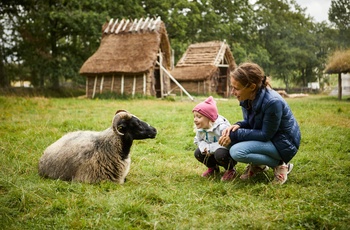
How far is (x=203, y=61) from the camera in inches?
1156

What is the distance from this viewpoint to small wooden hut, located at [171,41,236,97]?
28297 mm

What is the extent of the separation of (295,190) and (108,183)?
8.25ft

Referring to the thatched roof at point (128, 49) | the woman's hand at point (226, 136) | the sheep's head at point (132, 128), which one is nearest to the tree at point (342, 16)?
the thatched roof at point (128, 49)

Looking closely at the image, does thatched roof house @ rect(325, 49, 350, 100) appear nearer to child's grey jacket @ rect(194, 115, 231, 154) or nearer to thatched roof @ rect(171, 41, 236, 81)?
thatched roof @ rect(171, 41, 236, 81)

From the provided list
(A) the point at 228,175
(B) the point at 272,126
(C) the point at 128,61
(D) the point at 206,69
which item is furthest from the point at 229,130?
(D) the point at 206,69

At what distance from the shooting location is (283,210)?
11.3 feet

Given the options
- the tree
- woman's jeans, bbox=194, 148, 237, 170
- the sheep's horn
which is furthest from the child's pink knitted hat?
the tree

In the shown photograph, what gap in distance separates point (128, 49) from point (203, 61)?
9.62 metres

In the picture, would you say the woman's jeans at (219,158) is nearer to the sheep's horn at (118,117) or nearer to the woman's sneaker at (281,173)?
the woman's sneaker at (281,173)

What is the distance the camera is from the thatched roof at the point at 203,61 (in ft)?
92.1

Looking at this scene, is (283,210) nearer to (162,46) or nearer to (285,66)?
(162,46)

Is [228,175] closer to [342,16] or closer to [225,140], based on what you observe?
[225,140]

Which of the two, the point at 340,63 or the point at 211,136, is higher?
the point at 340,63

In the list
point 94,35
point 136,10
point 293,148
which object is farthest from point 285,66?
point 293,148
